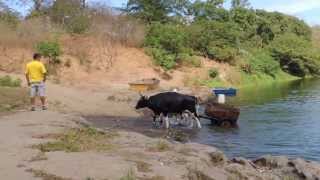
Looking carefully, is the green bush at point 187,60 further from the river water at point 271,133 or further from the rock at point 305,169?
the rock at point 305,169

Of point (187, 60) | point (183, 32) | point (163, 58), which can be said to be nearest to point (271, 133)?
point (163, 58)

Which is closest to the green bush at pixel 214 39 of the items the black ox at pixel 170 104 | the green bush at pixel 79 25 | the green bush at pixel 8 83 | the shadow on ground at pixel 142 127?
the green bush at pixel 79 25

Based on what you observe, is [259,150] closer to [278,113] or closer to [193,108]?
[193,108]

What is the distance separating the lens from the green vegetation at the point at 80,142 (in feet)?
43.3

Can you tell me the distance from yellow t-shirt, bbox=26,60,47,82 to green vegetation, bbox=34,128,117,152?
15.1 ft

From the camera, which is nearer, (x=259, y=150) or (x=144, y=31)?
(x=259, y=150)

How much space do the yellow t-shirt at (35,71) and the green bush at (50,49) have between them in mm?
24679

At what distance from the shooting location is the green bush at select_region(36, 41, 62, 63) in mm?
44812

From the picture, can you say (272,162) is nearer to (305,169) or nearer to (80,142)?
(305,169)

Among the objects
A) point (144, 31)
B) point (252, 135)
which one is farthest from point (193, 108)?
point (144, 31)

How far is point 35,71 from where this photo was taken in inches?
802

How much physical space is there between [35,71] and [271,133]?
9.80m

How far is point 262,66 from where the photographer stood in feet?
222

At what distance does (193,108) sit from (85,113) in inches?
211
